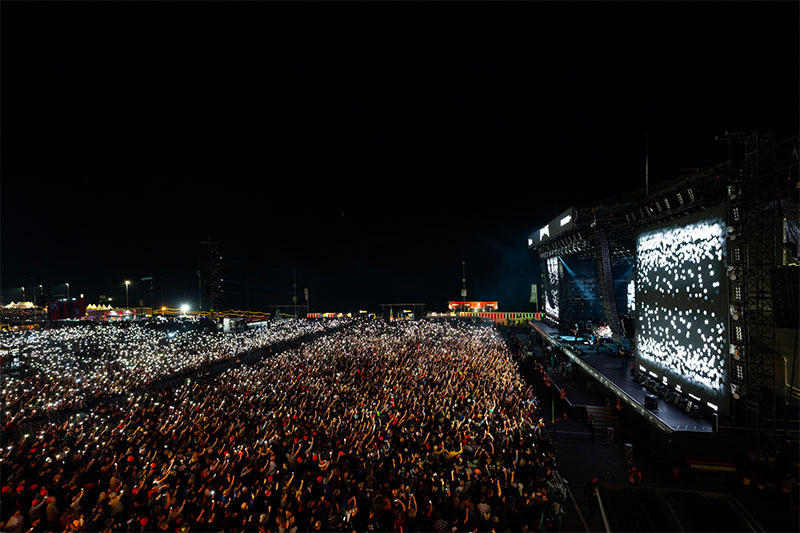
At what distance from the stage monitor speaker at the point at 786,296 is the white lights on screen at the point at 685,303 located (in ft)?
6.67

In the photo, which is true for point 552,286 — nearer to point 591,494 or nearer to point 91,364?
point 591,494

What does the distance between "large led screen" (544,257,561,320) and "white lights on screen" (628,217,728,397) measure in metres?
14.1

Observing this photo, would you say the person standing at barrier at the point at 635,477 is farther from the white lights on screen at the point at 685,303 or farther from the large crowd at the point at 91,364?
the large crowd at the point at 91,364

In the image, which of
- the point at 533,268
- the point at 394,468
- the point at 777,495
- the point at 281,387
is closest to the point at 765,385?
the point at 777,495

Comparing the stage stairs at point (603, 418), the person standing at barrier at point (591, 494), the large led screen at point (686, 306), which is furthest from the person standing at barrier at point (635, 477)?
the large led screen at point (686, 306)

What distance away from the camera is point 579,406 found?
488 inches

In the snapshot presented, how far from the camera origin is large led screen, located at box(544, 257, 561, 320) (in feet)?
90.9

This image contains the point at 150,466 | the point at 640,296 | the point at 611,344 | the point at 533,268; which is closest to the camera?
the point at 150,466

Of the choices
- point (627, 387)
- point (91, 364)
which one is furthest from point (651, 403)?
point (91, 364)

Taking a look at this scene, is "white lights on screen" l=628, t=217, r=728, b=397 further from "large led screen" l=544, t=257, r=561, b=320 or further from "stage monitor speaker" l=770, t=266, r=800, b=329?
"large led screen" l=544, t=257, r=561, b=320

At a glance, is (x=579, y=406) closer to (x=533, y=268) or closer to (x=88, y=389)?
(x=88, y=389)

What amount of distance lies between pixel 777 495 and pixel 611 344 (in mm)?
13287

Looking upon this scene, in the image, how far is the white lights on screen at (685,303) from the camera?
369 inches

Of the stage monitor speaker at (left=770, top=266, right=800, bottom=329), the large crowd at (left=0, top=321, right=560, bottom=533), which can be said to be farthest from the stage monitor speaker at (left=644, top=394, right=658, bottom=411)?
the stage monitor speaker at (left=770, top=266, right=800, bottom=329)
